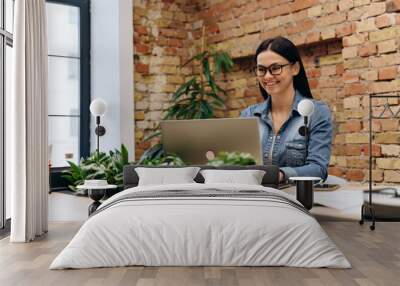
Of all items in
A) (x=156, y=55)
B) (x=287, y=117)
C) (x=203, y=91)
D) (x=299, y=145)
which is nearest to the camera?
(x=299, y=145)

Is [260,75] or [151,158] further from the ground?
[260,75]

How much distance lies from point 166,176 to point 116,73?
2.03 metres

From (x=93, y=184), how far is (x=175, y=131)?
3.40ft

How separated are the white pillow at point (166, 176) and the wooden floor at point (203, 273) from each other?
1.30 meters

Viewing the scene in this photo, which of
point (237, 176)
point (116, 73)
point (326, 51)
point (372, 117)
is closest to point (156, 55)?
point (116, 73)

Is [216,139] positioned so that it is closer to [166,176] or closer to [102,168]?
[166,176]

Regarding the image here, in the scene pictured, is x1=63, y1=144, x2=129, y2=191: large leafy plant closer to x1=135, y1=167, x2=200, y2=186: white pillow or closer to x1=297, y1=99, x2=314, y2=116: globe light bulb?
x1=135, y1=167, x2=200, y2=186: white pillow

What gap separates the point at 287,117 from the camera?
6.29m

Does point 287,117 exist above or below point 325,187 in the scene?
above

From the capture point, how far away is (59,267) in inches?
156

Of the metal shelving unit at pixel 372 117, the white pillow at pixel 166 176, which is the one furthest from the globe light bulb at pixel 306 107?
the white pillow at pixel 166 176

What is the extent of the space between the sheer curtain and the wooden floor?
1.51 feet

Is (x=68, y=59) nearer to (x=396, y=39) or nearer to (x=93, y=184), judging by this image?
(x=93, y=184)

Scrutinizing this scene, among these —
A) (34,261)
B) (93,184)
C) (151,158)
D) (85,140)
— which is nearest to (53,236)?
(93,184)
